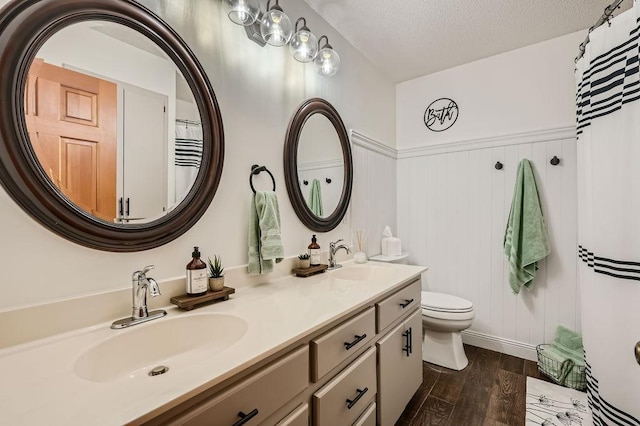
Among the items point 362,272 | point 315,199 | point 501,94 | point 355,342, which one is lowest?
point 355,342

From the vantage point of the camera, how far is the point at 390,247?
2.58 m

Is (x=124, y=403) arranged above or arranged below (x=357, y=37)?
below

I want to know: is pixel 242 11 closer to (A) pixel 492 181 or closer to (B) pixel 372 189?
(B) pixel 372 189

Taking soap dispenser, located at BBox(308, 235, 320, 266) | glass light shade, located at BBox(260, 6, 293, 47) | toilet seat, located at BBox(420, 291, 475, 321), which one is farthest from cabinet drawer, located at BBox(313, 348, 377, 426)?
glass light shade, located at BBox(260, 6, 293, 47)

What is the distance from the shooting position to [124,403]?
0.55 m

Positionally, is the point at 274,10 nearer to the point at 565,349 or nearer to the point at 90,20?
the point at 90,20

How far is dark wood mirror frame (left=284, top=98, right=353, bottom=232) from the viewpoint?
1.69 metres

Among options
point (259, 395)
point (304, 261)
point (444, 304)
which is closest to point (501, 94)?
point (444, 304)

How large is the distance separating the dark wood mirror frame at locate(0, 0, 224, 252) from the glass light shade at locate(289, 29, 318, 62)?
69 centimetres

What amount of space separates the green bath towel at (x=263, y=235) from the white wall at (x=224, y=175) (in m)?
0.05

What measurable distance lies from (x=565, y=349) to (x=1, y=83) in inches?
124

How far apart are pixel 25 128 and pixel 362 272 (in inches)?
67.3

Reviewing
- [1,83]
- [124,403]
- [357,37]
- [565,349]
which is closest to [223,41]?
[1,83]

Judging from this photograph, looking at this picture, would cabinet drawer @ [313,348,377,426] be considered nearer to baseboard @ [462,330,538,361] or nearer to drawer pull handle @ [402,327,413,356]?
drawer pull handle @ [402,327,413,356]
